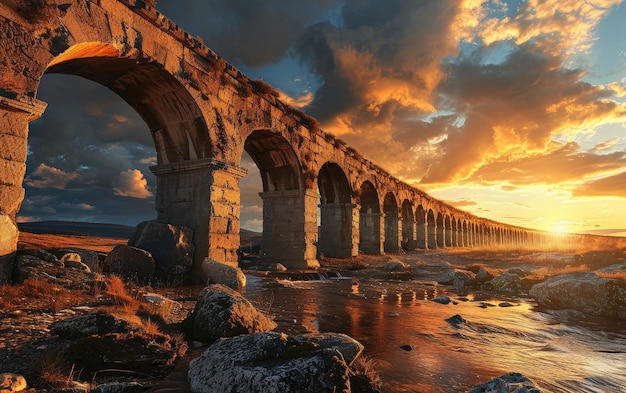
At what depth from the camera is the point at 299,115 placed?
12.1 m

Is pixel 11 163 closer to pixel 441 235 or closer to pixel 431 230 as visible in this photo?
pixel 431 230

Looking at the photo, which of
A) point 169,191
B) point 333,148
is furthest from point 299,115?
point 169,191

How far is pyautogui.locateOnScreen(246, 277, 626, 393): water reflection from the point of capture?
283cm

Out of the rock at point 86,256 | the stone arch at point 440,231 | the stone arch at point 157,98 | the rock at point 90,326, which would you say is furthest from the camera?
the stone arch at point 440,231

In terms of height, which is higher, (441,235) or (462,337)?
(441,235)

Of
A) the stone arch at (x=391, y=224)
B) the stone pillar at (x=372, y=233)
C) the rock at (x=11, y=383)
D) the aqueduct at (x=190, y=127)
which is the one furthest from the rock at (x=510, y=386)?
the stone arch at (x=391, y=224)

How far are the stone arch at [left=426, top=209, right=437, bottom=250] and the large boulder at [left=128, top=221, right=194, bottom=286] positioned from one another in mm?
26388

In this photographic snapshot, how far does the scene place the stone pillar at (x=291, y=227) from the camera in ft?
39.3

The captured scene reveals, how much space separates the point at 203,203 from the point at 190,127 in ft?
6.03

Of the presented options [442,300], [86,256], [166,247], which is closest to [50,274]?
[86,256]

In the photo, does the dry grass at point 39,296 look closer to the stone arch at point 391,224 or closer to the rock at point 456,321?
the rock at point 456,321

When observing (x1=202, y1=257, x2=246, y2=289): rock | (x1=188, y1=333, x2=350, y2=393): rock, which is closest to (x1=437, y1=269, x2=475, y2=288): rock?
(x1=202, y1=257, x2=246, y2=289): rock

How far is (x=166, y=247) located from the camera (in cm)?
719

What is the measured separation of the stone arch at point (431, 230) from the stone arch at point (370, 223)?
13.1 m
